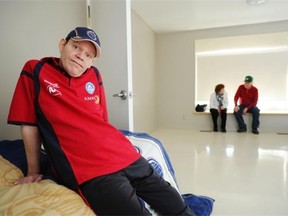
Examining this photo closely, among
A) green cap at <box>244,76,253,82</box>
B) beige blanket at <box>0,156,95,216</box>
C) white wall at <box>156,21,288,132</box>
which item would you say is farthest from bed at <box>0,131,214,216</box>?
green cap at <box>244,76,253,82</box>

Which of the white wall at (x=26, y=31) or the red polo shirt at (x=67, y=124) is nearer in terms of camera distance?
the red polo shirt at (x=67, y=124)

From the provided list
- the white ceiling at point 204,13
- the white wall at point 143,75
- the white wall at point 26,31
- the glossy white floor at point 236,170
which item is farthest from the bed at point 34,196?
the white ceiling at point 204,13

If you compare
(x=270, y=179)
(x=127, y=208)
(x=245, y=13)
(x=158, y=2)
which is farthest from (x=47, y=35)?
(x=245, y=13)

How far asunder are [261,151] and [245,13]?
2.55 meters

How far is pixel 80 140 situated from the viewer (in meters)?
0.91

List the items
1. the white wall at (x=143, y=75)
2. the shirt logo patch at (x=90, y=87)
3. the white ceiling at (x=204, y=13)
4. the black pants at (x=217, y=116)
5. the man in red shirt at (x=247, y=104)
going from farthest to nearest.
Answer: the black pants at (x=217, y=116)
the man in red shirt at (x=247, y=104)
the white wall at (x=143, y=75)
the white ceiling at (x=204, y=13)
the shirt logo patch at (x=90, y=87)

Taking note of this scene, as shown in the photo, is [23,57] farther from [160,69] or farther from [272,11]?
[272,11]

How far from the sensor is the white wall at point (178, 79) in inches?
200

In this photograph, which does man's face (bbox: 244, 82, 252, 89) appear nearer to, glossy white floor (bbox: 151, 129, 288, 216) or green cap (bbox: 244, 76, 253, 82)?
green cap (bbox: 244, 76, 253, 82)

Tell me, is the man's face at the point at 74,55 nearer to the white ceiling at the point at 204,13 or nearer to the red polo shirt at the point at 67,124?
the red polo shirt at the point at 67,124

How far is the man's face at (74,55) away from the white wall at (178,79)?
439 centimetres

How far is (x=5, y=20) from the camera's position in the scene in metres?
1.84

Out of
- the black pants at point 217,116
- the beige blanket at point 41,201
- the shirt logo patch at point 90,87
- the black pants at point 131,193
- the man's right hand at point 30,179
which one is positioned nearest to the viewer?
the beige blanket at point 41,201

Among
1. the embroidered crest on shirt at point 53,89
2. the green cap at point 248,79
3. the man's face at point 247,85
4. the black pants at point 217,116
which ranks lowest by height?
the black pants at point 217,116
